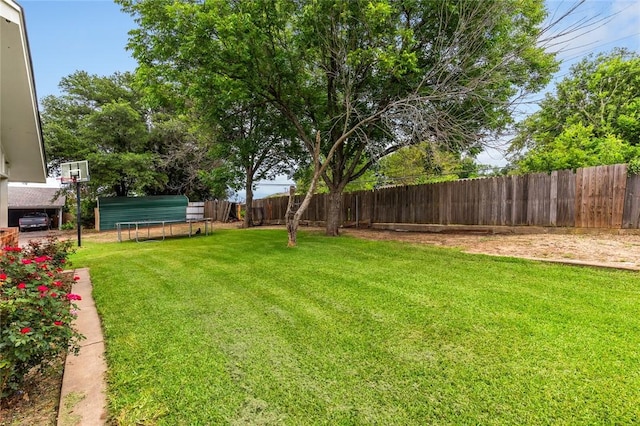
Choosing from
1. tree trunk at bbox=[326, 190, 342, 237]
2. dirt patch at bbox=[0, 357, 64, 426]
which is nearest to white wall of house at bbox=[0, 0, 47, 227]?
dirt patch at bbox=[0, 357, 64, 426]

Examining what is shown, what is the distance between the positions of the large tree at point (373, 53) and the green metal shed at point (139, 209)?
37.2 ft

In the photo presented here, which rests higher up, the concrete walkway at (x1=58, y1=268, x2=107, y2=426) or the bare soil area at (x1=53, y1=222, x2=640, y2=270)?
the bare soil area at (x1=53, y1=222, x2=640, y2=270)

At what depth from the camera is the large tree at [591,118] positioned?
8.88 m

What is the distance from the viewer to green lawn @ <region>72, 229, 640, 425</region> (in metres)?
1.72

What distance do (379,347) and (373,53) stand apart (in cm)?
616

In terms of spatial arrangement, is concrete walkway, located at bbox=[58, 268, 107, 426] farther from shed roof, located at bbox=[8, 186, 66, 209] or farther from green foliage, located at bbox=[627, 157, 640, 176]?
shed roof, located at bbox=[8, 186, 66, 209]

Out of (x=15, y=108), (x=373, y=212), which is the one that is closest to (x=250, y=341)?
(x=15, y=108)

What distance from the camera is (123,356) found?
2.33 meters

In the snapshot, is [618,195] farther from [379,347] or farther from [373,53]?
[379,347]

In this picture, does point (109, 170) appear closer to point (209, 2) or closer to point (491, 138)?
point (209, 2)

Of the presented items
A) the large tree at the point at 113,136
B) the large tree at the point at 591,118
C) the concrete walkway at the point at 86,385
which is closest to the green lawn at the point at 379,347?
the concrete walkway at the point at 86,385

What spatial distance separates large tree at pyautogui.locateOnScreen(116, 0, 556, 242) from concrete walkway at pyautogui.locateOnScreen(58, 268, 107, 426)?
16.3 feet

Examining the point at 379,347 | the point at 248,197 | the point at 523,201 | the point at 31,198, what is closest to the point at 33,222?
the point at 31,198

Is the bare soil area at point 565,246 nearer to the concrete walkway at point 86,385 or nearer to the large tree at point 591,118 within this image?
the large tree at point 591,118
